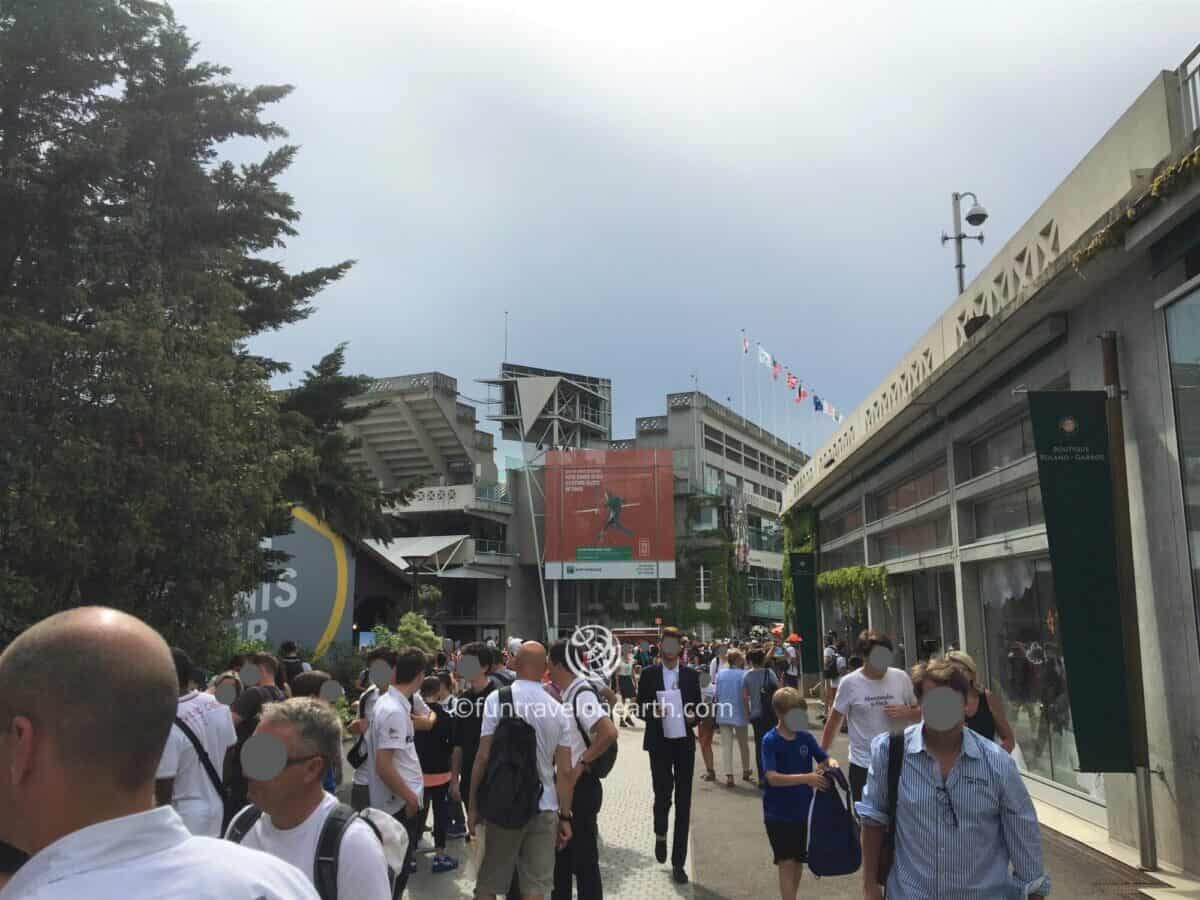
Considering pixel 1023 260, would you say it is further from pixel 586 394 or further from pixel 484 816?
pixel 586 394

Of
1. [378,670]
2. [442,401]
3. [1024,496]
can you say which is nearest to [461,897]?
[378,670]

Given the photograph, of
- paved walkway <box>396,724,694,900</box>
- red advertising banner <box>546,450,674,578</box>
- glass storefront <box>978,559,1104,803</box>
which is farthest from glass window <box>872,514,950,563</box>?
red advertising banner <box>546,450,674,578</box>

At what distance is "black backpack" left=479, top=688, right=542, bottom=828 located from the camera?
519cm

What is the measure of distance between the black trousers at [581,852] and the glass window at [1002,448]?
21.8 feet

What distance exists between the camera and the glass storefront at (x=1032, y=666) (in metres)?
9.83

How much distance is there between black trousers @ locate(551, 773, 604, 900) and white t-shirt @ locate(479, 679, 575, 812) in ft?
1.90

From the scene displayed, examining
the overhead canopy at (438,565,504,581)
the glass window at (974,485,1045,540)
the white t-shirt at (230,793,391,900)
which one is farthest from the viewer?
the overhead canopy at (438,565,504,581)

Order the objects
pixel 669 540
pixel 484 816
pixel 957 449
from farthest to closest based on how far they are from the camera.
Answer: pixel 669 540, pixel 957 449, pixel 484 816

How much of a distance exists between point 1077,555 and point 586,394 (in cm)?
5767

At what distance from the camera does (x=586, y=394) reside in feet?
213

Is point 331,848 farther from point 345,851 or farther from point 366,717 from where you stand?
point 366,717

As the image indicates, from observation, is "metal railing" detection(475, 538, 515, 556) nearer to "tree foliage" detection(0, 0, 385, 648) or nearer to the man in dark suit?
"tree foliage" detection(0, 0, 385, 648)

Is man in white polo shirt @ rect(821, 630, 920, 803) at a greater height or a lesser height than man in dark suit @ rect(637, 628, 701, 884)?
greater

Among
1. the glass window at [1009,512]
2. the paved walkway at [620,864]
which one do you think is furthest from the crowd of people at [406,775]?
the glass window at [1009,512]
